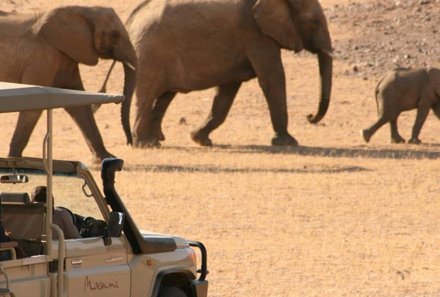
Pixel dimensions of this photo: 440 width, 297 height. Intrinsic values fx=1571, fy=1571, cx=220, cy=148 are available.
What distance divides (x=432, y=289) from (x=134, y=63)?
1065cm

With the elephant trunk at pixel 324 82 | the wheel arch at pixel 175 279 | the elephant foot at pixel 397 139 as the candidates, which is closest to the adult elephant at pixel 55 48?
the elephant trunk at pixel 324 82

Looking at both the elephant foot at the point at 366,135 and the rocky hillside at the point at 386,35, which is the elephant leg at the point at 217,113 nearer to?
the elephant foot at the point at 366,135

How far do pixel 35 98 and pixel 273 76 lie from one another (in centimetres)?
1801

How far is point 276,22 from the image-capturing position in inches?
1032

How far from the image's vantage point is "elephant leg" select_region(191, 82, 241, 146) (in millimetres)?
26719

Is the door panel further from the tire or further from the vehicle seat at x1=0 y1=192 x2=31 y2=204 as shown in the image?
the tire

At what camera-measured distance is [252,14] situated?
26469mm

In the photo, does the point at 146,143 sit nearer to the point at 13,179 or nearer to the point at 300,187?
the point at 300,187

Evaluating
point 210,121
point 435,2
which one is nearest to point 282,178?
point 210,121

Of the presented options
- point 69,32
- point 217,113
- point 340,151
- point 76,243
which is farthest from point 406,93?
point 76,243

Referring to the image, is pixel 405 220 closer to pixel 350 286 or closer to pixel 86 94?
pixel 350 286

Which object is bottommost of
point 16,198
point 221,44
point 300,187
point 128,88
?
point 300,187

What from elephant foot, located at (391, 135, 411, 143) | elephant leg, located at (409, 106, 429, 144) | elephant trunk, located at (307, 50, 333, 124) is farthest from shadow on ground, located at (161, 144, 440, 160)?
elephant foot, located at (391, 135, 411, 143)

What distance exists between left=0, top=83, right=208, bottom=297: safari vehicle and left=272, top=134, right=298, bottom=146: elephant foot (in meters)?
15.7
